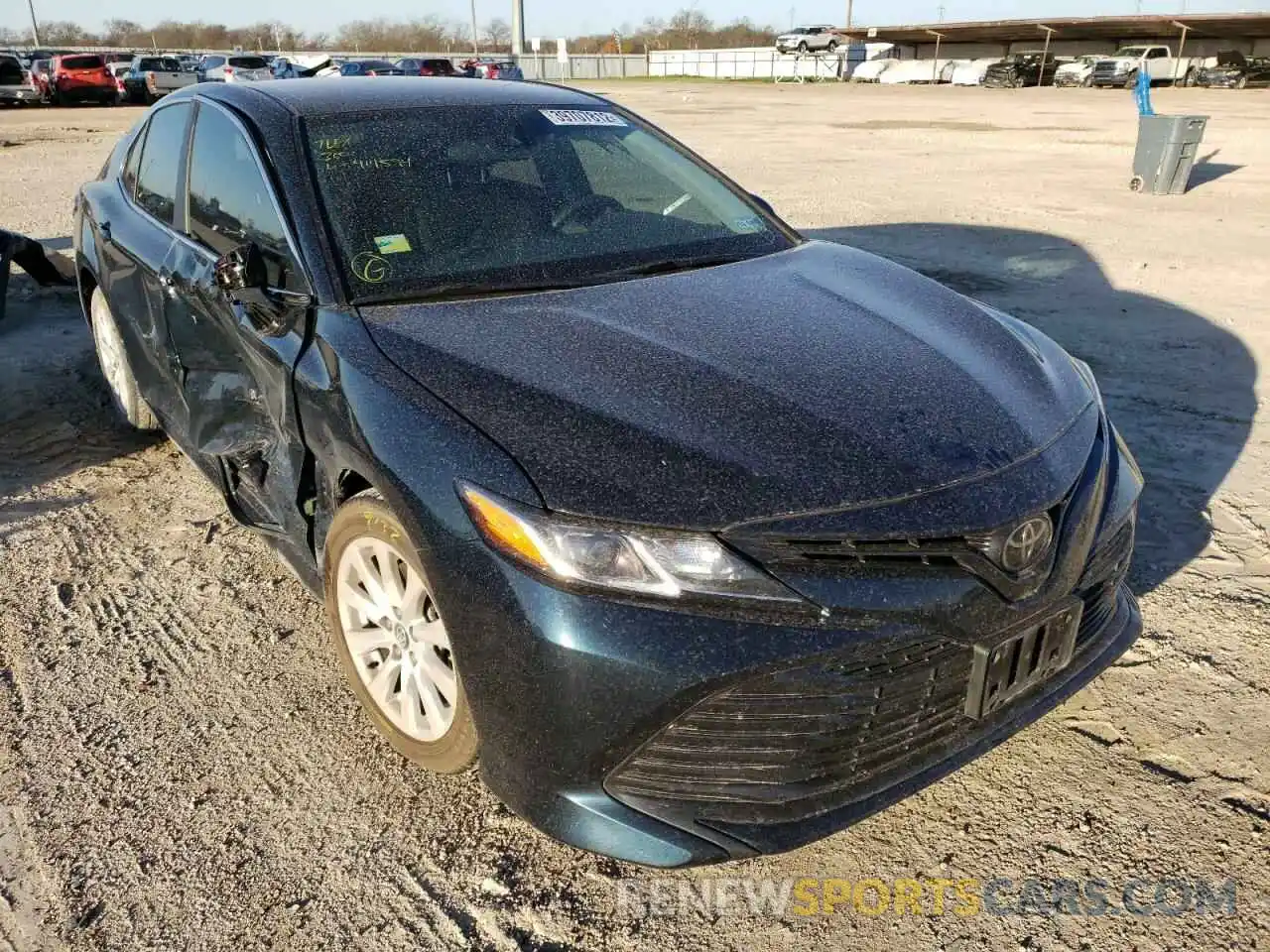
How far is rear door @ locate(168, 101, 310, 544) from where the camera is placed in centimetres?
273

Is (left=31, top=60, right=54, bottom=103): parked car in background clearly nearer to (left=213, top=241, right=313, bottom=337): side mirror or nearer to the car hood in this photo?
(left=213, top=241, right=313, bottom=337): side mirror

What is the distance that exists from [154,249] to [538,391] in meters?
2.13

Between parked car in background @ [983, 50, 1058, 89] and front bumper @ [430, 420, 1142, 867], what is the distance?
44690mm

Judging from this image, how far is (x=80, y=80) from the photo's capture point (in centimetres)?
3020

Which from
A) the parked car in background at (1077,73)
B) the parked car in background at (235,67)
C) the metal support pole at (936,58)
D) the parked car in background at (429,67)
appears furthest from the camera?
the metal support pole at (936,58)

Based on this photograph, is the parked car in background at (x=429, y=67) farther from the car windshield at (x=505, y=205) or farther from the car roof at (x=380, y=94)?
the car windshield at (x=505, y=205)

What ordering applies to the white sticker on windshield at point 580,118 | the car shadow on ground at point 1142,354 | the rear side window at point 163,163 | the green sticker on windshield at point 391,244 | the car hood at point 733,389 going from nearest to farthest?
1. the car hood at point 733,389
2. the green sticker on windshield at point 391,244
3. the white sticker on windshield at point 580,118
4. the rear side window at point 163,163
5. the car shadow on ground at point 1142,354

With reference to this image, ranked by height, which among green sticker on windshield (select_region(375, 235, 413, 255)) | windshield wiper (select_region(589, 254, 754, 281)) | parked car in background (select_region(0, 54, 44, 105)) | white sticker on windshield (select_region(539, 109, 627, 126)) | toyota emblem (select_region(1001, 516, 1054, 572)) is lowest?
parked car in background (select_region(0, 54, 44, 105))

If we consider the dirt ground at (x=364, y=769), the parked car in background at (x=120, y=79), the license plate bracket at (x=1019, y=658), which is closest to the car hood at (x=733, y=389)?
the license plate bracket at (x=1019, y=658)

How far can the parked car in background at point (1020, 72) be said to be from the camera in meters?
41.0

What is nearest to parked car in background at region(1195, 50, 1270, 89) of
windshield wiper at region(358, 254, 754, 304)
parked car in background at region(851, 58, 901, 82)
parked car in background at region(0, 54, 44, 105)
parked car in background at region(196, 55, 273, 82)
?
parked car in background at region(851, 58, 901, 82)

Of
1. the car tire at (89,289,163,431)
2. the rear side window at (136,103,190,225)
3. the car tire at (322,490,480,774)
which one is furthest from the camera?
the car tire at (89,289,163,431)

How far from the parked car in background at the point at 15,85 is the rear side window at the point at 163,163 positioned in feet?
105

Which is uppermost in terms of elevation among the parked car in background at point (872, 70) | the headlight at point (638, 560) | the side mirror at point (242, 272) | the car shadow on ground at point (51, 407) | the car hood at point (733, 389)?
the side mirror at point (242, 272)
